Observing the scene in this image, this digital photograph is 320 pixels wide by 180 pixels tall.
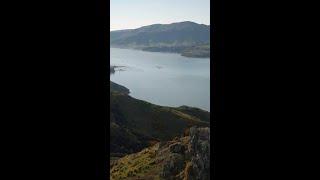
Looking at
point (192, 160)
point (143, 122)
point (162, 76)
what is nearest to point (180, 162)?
point (192, 160)

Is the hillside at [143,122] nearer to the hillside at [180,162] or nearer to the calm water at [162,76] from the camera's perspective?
the hillside at [180,162]

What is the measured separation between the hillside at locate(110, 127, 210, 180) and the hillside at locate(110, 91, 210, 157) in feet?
44.1

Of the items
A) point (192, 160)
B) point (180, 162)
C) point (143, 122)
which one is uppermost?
point (192, 160)

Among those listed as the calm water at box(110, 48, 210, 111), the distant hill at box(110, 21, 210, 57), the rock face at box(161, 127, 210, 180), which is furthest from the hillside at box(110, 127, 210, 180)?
the distant hill at box(110, 21, 210, 57)

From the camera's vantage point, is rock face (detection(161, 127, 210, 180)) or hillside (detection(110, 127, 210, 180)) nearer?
rock face (detection(161, 127, 210, 180))

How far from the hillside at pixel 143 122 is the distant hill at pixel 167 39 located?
80790 mm

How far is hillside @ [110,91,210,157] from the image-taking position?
1375 inches

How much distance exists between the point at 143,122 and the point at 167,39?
325ft

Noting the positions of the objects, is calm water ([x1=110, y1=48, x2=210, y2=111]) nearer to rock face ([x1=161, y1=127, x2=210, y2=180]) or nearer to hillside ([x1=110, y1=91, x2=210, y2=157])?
hillside ([x1=110, y1=91, x2=210, y2=157])

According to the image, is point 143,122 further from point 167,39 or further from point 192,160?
point 167,39

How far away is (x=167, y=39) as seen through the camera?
139 meters
